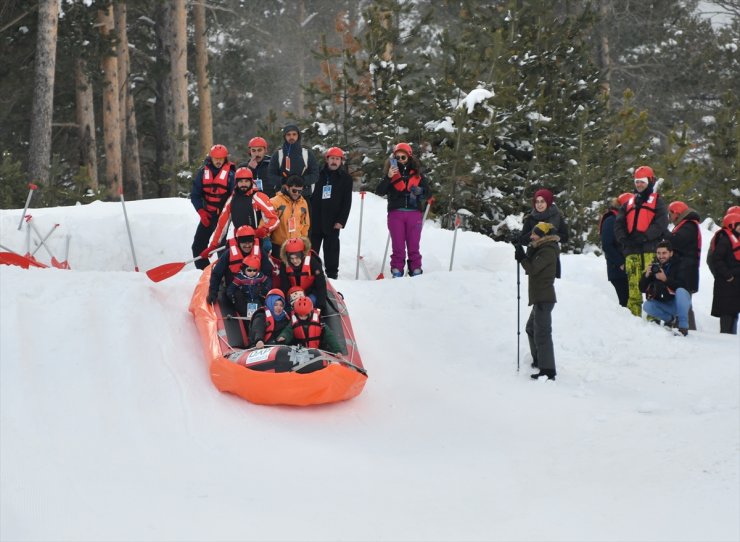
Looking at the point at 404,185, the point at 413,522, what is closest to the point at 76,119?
the point at 404,185

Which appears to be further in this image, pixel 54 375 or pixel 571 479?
pixel 54 375

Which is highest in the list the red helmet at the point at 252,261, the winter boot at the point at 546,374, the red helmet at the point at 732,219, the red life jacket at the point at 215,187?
the red life jacket at the point at 215,187

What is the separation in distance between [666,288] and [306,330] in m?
4.44

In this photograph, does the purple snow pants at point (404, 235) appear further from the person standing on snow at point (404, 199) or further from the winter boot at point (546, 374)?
the winter boot at point (546, 374)

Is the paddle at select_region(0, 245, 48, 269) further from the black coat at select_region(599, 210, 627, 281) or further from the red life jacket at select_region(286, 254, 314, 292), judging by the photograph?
Result: the black coat at select_region(599, 210, 627, 281)

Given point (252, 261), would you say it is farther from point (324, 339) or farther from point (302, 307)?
point (324, 339)

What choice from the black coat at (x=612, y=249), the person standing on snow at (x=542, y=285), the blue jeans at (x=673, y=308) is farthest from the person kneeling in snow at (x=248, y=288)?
the black coat at (x=612, y=249)

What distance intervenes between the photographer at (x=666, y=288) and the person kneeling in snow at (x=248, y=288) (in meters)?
4.41

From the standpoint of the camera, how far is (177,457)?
616cm

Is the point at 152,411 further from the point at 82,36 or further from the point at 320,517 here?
the point at 82,36

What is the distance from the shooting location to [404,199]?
10.9 meters

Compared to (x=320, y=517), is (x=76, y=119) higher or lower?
higher

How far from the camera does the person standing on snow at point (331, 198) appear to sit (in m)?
10.6

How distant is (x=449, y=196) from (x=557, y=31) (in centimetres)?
424
